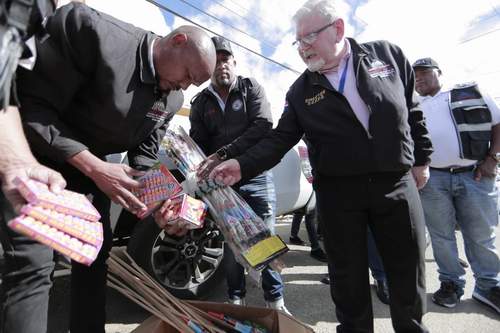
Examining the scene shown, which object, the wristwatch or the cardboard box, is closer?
the cardboard box

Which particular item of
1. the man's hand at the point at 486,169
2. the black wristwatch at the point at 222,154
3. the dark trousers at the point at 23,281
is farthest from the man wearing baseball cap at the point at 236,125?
the man's hand at the point at 486,169

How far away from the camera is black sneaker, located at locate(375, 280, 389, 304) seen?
2541mm

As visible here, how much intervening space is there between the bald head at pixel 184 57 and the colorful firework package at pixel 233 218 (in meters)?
0.50

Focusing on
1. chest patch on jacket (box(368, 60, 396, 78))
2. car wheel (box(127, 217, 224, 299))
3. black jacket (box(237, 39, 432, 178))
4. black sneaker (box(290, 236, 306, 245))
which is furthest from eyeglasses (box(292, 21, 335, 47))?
black sneaker (box(290, 236, 306, 245))

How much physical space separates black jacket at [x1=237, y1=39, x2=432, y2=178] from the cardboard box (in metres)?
0.75

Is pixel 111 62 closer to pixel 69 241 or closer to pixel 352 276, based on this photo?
pixel 69 241

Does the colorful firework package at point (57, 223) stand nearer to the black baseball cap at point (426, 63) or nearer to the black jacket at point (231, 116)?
the black jacket at point (231, 116)

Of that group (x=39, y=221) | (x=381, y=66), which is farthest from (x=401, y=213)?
(x=39, y=221)

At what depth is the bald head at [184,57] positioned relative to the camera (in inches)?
54.5

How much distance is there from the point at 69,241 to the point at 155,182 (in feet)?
2.24

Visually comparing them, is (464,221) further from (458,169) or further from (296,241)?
(296,241)

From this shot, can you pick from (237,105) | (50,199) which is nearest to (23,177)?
(50,199)

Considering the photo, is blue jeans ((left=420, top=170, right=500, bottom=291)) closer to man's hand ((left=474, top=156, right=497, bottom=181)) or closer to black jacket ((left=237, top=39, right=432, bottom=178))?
man's hand ((left=474, top=156, right=497, bottom=181))

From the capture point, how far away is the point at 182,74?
142 centimetres
